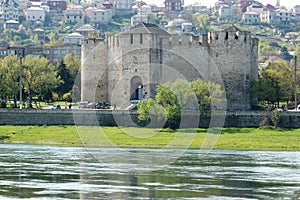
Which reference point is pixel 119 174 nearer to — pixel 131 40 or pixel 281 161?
pixel 281 161

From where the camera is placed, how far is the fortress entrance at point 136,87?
98875 mm

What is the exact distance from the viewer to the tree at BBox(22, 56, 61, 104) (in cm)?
10688

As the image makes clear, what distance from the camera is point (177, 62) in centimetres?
9919

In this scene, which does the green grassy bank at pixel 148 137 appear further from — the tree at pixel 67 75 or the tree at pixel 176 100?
the tree at pixel 67 75

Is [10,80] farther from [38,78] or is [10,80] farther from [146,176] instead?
[146,176]

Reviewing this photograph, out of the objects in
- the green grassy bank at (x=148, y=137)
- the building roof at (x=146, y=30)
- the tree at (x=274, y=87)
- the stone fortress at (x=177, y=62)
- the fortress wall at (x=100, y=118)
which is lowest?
the green grassy bank at (x=148, y=137)

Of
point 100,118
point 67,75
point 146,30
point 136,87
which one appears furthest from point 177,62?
point 67,75

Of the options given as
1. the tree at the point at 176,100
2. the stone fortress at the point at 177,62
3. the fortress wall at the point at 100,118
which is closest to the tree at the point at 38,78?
the stone fortress at the point at 177,62

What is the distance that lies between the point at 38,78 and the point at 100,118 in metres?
17.9

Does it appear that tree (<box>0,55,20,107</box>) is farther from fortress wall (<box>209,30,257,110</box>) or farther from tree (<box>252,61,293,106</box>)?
tree (<box>252,61,293,106</box>)

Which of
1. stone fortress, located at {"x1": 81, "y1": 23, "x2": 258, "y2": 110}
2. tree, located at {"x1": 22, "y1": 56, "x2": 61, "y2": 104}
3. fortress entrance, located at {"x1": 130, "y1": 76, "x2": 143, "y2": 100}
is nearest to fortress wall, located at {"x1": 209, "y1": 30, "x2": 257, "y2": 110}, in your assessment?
stone fortress, located at {"x1": 81, "y1": 23, "x2": 258, "y2": 110}

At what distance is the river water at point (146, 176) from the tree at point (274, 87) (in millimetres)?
22271

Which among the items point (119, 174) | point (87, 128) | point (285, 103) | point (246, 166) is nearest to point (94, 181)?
point (119, 174)

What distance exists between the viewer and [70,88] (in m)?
118
